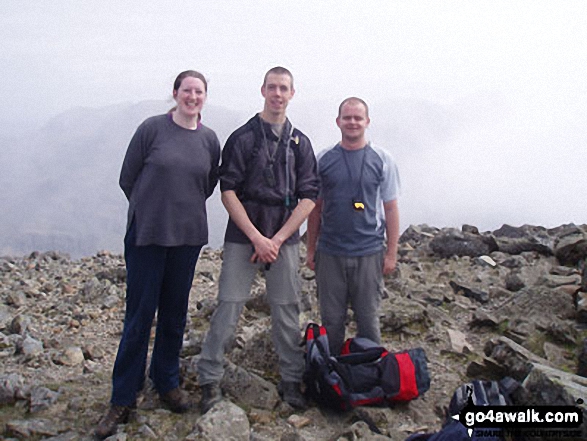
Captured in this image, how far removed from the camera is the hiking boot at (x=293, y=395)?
5.88 m

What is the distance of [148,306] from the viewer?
5133mm

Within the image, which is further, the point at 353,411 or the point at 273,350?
the point at 273,350

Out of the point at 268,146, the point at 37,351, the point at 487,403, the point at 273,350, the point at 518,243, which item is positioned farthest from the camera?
the point at 518,243

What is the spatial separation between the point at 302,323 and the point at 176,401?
10.8 feet

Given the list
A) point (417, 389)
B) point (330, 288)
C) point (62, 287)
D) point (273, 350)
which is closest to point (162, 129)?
point (330, 288)

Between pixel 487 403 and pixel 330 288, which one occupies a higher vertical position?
pixel 330 288

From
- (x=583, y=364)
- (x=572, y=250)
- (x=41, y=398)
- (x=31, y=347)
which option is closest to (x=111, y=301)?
(x=31, y=347)

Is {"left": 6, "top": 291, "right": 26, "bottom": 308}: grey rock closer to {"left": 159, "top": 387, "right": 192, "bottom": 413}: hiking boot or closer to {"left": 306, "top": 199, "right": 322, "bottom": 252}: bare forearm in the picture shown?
{"left": 159, "top": 387, "right": 192, "bottom": 413}: hiking boot

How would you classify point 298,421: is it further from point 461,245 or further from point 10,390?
point 461,245

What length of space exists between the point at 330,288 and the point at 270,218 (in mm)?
1303

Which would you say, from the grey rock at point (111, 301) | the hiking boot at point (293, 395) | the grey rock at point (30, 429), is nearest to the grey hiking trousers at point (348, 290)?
the hiking boot at point (293, 395)

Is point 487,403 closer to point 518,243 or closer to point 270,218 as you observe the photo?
point 270,218

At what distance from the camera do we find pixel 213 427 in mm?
5113

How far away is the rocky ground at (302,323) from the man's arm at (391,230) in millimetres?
1701
